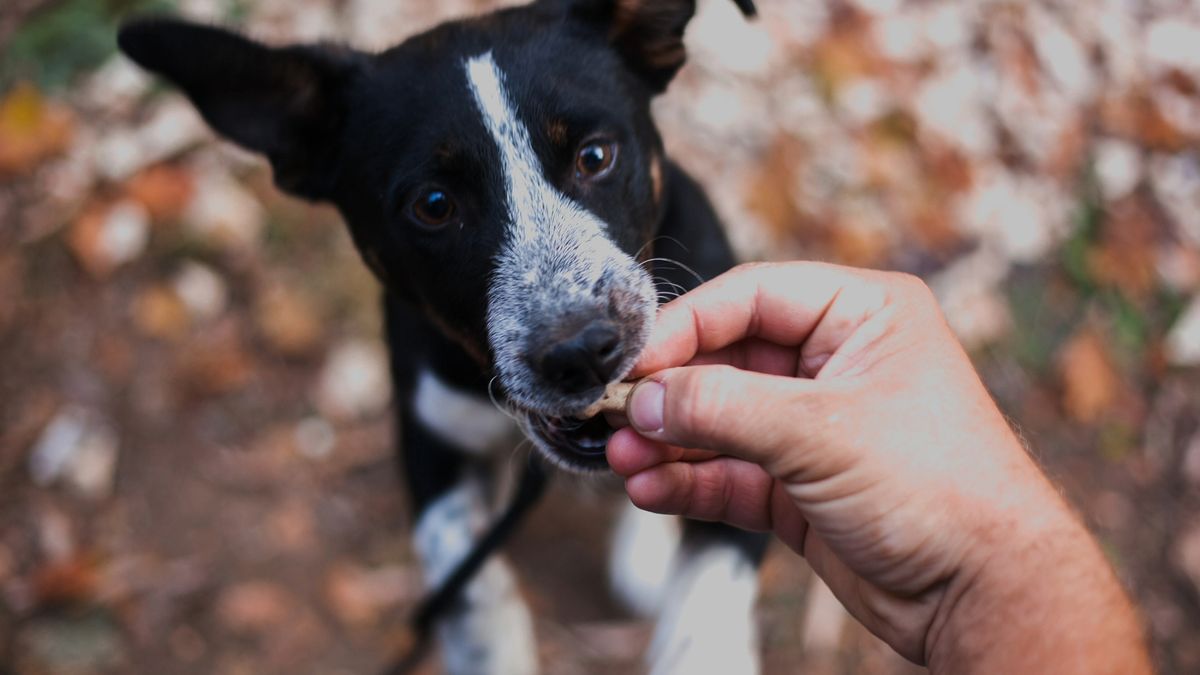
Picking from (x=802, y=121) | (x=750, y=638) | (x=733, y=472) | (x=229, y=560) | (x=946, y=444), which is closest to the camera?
(x=946, y=444)

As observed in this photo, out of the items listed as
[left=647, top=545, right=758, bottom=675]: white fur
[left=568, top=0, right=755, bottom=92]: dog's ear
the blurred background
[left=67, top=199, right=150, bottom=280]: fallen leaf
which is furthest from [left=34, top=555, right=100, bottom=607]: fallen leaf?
[left=568, top=0, right=755, bottom=92]: dog's ear

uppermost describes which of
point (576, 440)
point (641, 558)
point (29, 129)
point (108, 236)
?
point (576, 440)

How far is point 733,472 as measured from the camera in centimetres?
220

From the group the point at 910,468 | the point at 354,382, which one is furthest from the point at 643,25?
the point at 354,382

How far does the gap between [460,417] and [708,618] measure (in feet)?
3.31

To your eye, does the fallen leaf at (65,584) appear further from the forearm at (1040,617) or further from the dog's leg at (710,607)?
the forearm at (1040,617)

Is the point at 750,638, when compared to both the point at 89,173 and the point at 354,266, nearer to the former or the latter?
the point at 354,266

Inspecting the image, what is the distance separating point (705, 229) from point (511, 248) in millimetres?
972

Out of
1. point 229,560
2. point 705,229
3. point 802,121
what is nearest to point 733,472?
point 705,229

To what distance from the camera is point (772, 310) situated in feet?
6.75

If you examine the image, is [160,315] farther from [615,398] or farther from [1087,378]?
[1087,378]

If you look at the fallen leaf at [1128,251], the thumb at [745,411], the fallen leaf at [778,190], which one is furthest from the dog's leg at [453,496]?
the fallen leaf at [1128,251]

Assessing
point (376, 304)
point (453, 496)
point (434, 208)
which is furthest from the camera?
point (376, 304)

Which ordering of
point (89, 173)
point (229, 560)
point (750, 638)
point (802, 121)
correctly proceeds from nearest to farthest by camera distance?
point (750, 638) < point (229, 560) < point (89, 173) < point (802, 121)
